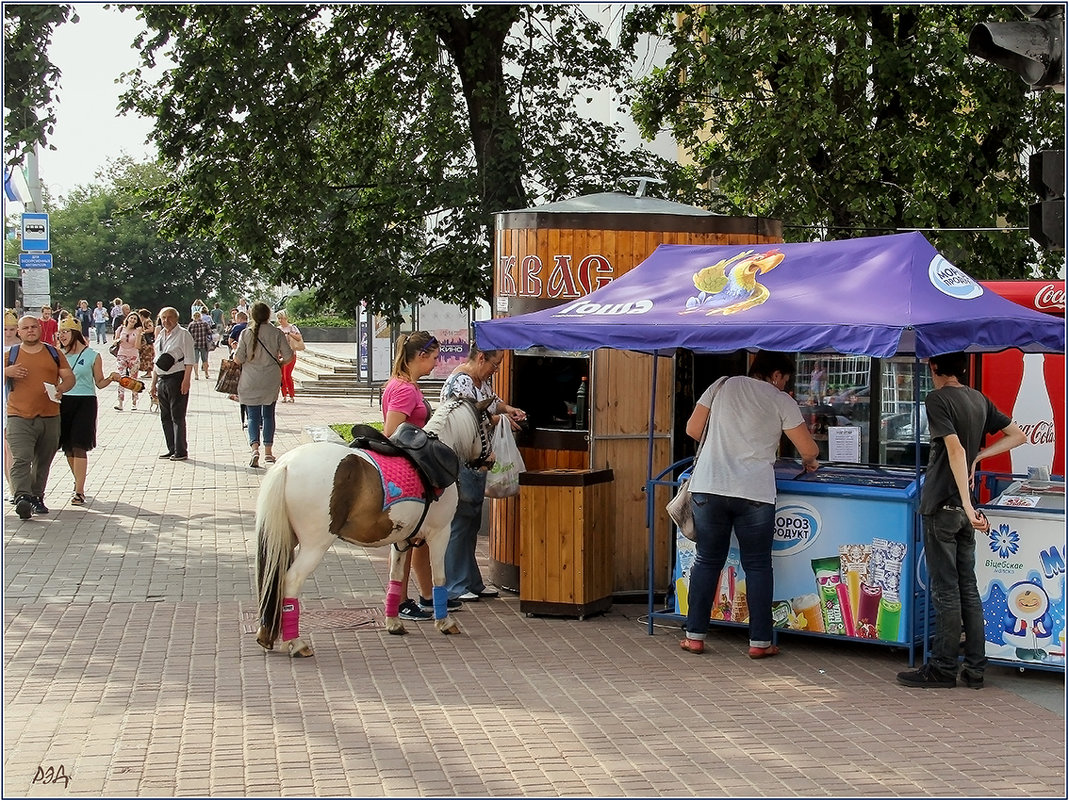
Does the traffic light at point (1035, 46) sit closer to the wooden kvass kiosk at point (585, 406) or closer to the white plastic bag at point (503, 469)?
the wooden kvass kiosk at point (585, 406)

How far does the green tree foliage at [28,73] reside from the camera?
40.7ft

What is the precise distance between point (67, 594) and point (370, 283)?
662cm

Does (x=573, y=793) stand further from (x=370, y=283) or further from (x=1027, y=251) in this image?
(x=1027, y=251)

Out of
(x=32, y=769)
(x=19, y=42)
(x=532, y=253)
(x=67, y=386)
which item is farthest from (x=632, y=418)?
(x=19, y=42)

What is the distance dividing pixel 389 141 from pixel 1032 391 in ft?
27.2

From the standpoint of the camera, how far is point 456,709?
671cm

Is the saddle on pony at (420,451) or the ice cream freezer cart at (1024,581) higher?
the saddle on pony at (420,451)

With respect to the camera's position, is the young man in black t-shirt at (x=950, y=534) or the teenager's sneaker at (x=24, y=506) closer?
the young man in black t-shirt at (x=950, y=534)

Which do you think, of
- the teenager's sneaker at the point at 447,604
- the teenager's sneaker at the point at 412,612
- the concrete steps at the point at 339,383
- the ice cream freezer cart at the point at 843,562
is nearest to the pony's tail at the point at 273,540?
the teenager's sneaker at the point at 412,612

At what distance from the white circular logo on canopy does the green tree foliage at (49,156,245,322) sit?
6688 centimetres

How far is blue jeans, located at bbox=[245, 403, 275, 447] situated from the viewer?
16484 mm

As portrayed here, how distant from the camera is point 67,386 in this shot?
1266cm

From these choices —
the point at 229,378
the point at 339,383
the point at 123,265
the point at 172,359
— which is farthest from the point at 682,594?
the point at 123,265

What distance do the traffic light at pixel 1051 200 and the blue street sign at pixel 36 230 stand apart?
67.8 ft
